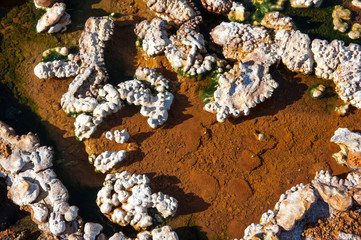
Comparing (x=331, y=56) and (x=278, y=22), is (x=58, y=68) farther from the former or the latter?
(x=331, y=56)

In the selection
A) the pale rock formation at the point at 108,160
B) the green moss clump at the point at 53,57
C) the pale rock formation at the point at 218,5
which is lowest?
the pale rock formation at the point at 108,160

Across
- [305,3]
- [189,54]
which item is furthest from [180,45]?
[305,3]

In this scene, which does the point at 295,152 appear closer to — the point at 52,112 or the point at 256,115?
the point at 256,115

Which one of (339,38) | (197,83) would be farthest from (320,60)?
(197,83)

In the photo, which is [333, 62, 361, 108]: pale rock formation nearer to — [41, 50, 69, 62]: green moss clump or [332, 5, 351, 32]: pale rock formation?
[332, 5, 351, 32]: pale rock formation

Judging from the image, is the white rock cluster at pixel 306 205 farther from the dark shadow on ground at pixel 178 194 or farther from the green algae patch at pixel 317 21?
the green algae patch at pixel 317 21

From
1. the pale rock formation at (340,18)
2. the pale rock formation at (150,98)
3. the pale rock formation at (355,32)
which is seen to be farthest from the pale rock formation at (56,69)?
the pale rock formation at (355,32)
